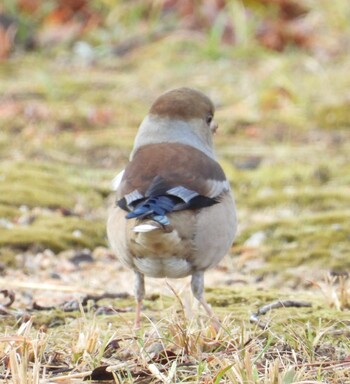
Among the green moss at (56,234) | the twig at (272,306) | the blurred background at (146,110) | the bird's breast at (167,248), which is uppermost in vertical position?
the bird's breast at (167,248)

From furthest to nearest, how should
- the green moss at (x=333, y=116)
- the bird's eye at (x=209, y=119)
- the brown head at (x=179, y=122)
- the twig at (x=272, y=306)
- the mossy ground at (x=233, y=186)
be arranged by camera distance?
1. the green moss at (x=333, y=116)
2. the bird's eye at (x=209, y=119)
3. the brown head at (x=179, y=122)
4. the twig at (x=272, y=306)
5. the mossy ground at (x=233, y=186)

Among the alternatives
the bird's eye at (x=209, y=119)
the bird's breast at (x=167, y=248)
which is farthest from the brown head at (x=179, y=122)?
the bird's breast at (x=167, y=248)

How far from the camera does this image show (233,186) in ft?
27.6

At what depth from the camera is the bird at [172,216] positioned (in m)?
4.50

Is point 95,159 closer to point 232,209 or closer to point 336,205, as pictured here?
point 336,205

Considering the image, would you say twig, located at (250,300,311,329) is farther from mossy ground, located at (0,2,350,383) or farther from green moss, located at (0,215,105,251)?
green moss, located at (0,215,105,251)

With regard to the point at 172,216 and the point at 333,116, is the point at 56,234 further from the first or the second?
the point at 333,116

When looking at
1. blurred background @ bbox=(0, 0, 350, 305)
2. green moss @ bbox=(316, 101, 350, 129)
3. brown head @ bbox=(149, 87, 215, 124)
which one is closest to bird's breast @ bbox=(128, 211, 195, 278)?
blurred background @ bbox=(0, 0, 350, 305)

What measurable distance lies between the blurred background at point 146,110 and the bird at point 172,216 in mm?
590

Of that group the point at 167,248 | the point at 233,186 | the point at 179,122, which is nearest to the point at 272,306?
the point at 167,248

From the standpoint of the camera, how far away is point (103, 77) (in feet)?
38.2

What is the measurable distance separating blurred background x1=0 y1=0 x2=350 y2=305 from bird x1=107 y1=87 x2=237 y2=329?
59 cm

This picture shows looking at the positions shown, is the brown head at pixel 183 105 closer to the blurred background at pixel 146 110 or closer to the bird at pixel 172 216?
the bird at pixel 172 216

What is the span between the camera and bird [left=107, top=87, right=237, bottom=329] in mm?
4504
